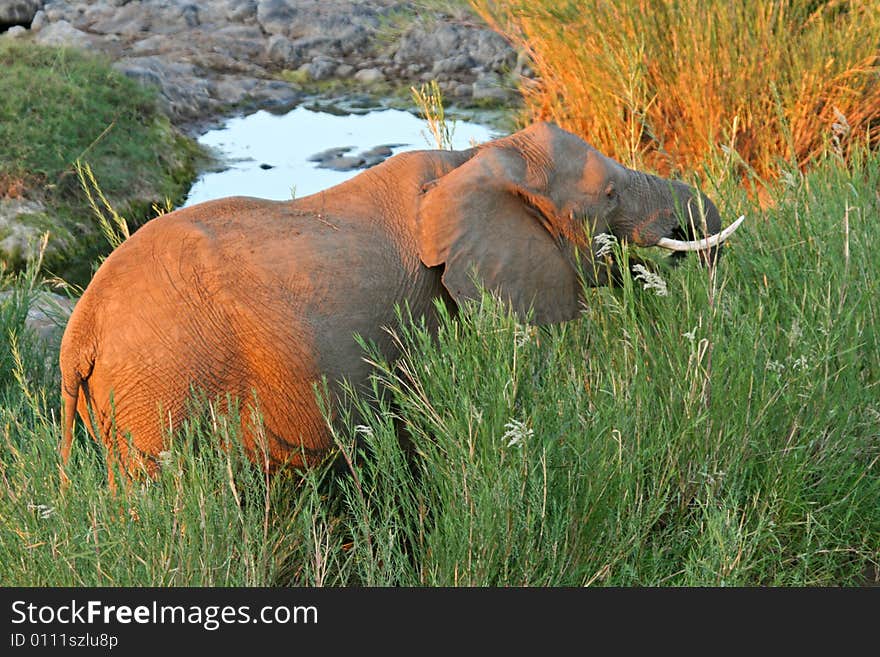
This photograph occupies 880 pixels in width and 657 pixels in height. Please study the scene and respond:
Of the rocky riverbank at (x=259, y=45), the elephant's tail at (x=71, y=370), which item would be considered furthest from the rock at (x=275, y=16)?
the elephant's tail at (x=71, y=370)

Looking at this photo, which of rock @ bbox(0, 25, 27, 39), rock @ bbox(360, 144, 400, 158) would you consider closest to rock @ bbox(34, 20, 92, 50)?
rock @ bbox(0, 25, 27, 39)

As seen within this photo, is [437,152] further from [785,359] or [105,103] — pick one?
[105,103]

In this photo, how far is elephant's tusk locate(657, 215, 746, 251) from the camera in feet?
12.4

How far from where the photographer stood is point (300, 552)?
11.3ft

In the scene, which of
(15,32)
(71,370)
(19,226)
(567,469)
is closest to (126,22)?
(15,32)

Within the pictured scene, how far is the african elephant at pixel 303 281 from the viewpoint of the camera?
11.3 ft

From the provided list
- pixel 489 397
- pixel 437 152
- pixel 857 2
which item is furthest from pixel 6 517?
pixel 857 2

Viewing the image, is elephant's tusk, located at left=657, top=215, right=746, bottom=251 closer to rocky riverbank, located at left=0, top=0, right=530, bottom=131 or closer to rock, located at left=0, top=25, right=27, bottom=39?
rocky riverbank, located at left=0, top=0, right=530, bottom=131

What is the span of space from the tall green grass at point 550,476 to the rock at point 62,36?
8.97m

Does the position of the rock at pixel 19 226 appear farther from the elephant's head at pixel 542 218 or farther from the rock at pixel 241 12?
the elephant's head at pixel 542 218

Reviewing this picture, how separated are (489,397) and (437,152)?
105 cm

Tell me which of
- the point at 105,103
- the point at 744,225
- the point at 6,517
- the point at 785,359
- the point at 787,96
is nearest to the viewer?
the point at 6,517

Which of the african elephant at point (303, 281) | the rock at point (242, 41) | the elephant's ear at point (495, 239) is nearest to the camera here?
the african elephant at point (303, 281)

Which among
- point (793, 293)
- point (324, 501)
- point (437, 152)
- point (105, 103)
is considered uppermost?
point (437, 152)
